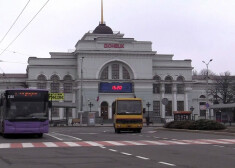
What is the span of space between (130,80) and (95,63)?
799cm

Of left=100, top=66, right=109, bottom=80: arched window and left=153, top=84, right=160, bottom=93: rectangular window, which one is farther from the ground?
left=100, top=66, right=109, bottom=80: arched window

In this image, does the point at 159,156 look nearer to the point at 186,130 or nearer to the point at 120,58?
the point at 186,130

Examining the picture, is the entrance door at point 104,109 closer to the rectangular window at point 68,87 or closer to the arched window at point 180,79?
the rectangular window at point 68,87

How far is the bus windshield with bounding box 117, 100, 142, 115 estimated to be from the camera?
117 ft

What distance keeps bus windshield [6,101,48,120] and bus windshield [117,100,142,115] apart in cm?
1032

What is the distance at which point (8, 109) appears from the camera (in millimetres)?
25766

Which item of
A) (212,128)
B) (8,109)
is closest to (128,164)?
(8,109)

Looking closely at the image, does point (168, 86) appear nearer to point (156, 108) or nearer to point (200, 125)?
point (156, 108)

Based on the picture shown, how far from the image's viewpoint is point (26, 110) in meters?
26.0

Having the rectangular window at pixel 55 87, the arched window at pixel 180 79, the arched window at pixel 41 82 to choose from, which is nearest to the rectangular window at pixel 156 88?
the arched window at pixel 180 79

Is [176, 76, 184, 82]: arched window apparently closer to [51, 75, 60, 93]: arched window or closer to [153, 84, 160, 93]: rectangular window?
[153, 84, 160, 93]: rectangular window

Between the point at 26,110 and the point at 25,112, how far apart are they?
0.15 meters

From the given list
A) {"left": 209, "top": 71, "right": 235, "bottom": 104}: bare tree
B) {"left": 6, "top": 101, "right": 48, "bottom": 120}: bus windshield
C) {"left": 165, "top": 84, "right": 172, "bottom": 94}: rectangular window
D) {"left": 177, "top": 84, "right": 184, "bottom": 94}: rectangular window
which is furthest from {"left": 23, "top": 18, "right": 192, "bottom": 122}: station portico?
{"left": 6, "top": 101, "right": 48, "bottom": 120}: bus windshield

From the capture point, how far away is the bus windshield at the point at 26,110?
2568 centimetres
